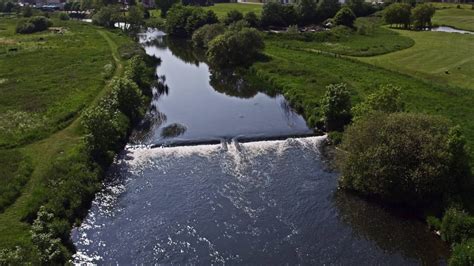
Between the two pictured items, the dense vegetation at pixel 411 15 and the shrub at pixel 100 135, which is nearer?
the shrub at pixel 100 135

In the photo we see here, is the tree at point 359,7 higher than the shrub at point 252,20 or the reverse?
higher

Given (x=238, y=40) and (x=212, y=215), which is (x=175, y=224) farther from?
(x=238, y=40)

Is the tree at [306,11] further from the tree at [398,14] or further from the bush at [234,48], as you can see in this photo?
the bush at [234,48]

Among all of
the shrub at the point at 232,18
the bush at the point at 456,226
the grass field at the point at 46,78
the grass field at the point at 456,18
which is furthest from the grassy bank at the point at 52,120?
the grass field at the point at 456,18

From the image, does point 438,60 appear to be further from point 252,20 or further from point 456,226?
point 456,226

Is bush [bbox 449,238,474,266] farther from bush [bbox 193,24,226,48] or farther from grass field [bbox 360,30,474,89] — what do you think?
bush [bbox 193,24,226,48]

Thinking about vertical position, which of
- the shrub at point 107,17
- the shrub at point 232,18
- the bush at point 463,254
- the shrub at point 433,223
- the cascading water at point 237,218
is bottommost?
the cascading water at point 237,218

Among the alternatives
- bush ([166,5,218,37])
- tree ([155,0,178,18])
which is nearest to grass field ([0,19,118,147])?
bush ([166,5,218,37])

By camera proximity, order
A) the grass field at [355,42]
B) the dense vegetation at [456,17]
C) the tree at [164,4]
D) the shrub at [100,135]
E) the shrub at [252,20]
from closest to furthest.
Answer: the shrub at [100,135]
the grass field at [355,42]
the shrub at [252,20]
the dense vegetation at [456,17]
the tree at [164,4]
